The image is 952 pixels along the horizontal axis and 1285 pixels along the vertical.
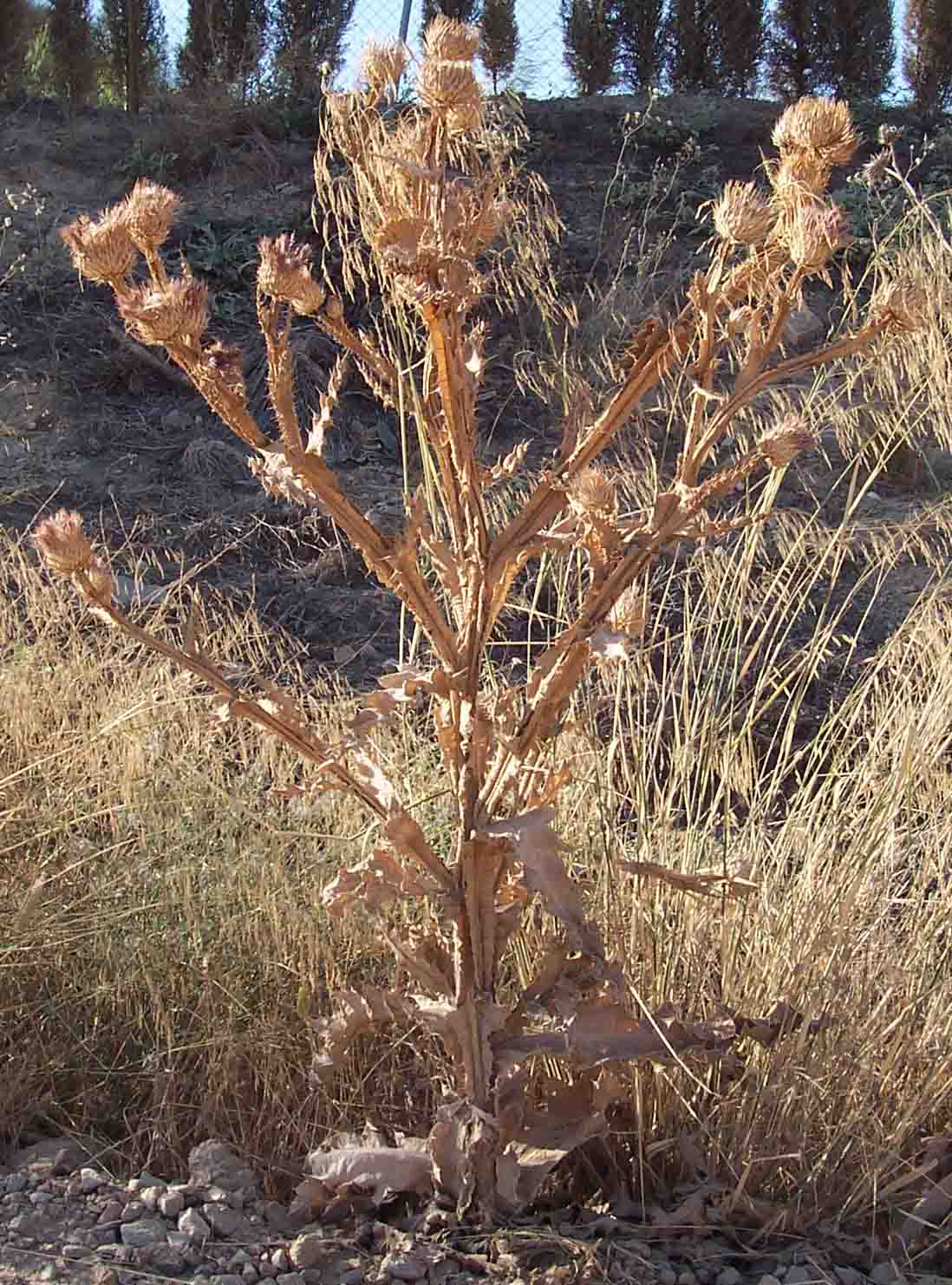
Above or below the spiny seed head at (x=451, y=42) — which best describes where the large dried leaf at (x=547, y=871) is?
below

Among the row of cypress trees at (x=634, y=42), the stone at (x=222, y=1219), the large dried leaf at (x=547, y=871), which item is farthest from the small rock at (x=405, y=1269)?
the row of cypress trees at (x=634, y=42)

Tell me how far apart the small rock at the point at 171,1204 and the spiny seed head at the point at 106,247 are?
3.46 feet

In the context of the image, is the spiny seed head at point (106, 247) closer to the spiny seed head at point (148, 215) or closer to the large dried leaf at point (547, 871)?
the spiny seed head at point (148, 215)

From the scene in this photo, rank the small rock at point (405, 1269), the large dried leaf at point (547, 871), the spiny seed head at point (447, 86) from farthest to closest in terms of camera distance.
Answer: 1. the small rock at point (405, 1269)
2. the large dried leaf at point (547, 871)
3. the spiny seed head at point (447, 86)

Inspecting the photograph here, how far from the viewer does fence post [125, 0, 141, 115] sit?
8.62 m

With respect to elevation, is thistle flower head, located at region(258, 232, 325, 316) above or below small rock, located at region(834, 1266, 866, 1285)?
above

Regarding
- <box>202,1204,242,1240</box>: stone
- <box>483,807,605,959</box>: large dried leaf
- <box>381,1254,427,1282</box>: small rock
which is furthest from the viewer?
<box>202,1204,242,1240</box>: stone

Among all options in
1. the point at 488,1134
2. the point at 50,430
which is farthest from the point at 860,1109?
the point at 50,430

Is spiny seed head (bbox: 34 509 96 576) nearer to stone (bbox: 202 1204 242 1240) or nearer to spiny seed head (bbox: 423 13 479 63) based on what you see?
spiny seed head (bbox: 423 13 479 63)

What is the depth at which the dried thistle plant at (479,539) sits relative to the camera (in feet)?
3.78

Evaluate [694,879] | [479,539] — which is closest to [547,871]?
[694,879]

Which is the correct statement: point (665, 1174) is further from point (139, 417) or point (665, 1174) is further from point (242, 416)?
point (139, 417)

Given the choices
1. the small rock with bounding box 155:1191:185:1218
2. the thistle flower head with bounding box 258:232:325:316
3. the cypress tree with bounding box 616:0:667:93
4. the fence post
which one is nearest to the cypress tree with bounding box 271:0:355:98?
the fence post

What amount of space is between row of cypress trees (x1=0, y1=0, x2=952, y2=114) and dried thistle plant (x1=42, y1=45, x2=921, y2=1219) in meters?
7.85
